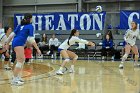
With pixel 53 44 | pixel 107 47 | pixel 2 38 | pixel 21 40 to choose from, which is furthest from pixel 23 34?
pixel 53 44

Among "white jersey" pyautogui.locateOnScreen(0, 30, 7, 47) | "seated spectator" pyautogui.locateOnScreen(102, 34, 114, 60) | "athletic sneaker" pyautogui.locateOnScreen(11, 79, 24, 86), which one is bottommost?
"athletic sneaker" pyautogui.locateOnScreen(11, 79, 24, 86)

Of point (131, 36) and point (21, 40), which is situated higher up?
point (131, 36)

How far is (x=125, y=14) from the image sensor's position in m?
20.4

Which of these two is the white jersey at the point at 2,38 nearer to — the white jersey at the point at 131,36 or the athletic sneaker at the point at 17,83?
the athletic sneaker at the point at 17,83

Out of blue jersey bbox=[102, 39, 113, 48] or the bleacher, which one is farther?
the bleacher

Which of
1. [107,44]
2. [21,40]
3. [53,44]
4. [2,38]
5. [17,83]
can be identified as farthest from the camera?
[53,44]

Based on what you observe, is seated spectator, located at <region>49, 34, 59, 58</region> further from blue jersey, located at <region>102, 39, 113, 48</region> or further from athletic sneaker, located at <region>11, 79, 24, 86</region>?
athletic sneaker, located at <region>11, 79, 24, 86</region>

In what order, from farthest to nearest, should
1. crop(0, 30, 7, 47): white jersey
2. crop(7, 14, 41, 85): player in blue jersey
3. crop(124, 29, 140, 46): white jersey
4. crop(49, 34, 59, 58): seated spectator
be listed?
crop(49, 34, 59, 58): seated spectator
crop(124, 29, 140, 46): white jersey
crop(0, 30, 7, 47): white jersey
crop(7, 14, 41, 85): player in blue jersey

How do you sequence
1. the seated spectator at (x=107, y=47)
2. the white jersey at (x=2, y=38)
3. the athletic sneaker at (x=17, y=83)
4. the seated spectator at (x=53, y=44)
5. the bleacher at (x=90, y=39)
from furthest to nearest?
the seated spectator at (x=53, y=44) → the bleacher at (x=90, y=39) → the seated spectator at (x=107, y=47) → the white jersey at (x=2, y=38) → the athletic sneaker at (x=17, y=83)

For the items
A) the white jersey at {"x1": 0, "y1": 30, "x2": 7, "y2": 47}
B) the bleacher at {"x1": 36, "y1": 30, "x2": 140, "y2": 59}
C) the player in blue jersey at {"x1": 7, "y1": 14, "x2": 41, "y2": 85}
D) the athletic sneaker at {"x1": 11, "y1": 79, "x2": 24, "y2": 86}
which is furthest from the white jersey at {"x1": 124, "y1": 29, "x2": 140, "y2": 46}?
the athletic sneaker at {"x1": 11, "y1": 79, "x2": 24, "y2": 86}

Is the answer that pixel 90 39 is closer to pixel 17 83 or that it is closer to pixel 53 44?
pixel 53 44

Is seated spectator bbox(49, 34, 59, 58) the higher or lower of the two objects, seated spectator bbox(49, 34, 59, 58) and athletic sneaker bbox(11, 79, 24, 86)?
the higher

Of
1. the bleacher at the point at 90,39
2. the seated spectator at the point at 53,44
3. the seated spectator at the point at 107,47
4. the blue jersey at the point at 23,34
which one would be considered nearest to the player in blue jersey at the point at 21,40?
the blue jersey at the point at 23,34

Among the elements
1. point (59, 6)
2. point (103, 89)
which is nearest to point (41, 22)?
point (59, 6)
